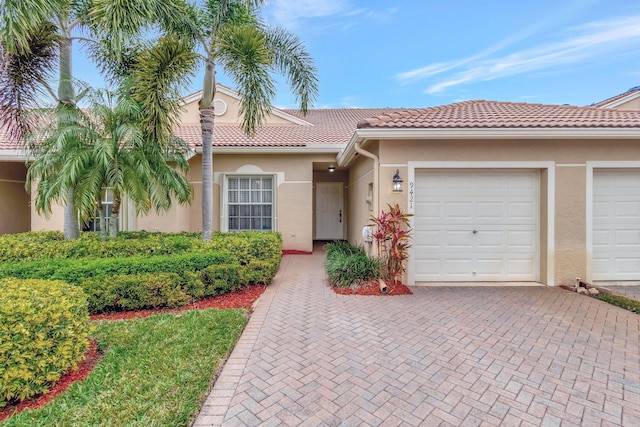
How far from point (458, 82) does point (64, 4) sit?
16.3 meters

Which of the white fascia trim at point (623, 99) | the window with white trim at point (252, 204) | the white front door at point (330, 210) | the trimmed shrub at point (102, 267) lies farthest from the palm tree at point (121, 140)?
the white fascia trim at point (623, 99)

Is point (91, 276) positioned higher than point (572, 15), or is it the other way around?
point (572, 15)

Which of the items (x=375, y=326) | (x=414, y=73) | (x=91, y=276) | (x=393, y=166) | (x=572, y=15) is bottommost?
(x=375, y=326)

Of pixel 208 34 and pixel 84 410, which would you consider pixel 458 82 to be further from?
pixel 84 410

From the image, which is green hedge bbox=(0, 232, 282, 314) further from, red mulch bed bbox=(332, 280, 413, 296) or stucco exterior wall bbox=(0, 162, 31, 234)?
stucco exterior wall bbox=(0, 162, 31, 234)

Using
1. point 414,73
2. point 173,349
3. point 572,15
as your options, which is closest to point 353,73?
point 414,73

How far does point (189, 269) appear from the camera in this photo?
5.40 m

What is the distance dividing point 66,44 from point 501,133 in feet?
31.6

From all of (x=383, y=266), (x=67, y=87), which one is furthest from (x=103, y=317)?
(x=67, y=87)

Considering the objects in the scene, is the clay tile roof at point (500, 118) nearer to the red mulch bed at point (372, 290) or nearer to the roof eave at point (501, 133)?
the roof eave at point (501, 133)

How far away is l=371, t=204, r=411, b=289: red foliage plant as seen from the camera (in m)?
6.11

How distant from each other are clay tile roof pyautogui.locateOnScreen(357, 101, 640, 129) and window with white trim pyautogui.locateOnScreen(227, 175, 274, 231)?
507cm

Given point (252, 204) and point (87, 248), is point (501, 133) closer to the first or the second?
point (252, 204)

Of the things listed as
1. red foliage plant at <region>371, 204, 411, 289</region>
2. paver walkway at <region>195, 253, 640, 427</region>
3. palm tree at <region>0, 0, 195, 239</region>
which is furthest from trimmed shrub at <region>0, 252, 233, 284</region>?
red foliage plant at <region>371, 204, 411, 289</region>
